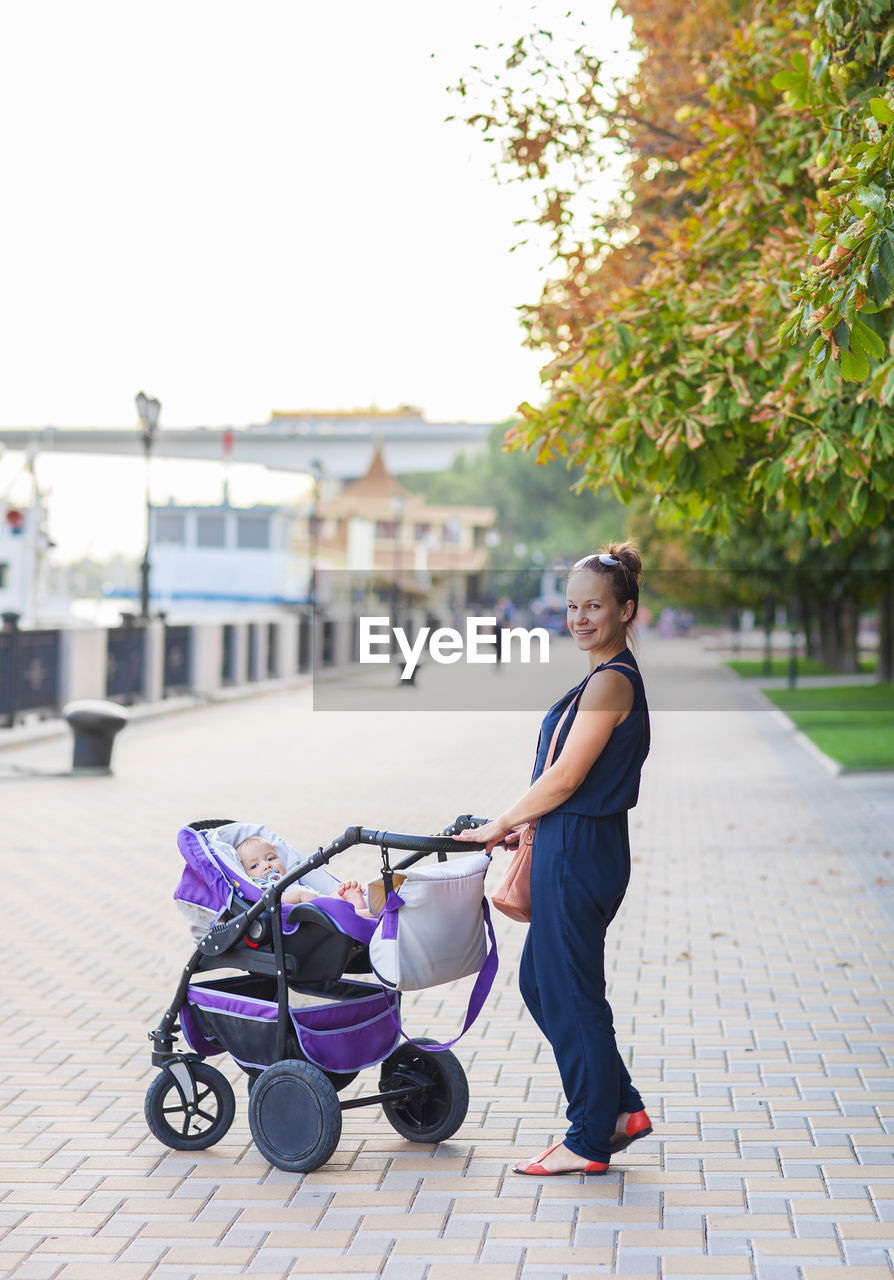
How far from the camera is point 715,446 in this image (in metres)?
8.87

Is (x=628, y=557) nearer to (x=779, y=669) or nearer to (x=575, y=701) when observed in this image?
(x=575, y=701)

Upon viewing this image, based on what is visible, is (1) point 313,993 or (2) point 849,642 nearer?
(1) point 313,993

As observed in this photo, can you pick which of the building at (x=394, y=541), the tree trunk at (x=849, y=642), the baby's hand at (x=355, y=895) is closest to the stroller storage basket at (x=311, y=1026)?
the baby's hand at (x=355, y=895)

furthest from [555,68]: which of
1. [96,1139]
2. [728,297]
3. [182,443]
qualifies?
[182,443]

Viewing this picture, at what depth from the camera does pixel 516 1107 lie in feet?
17.8

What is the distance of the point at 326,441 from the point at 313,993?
295 feet

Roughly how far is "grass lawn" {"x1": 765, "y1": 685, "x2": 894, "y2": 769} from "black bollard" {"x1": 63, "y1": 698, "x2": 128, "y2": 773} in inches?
310

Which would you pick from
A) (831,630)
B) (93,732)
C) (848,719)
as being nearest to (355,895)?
(93,732)

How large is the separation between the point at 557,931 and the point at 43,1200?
5.48 ft

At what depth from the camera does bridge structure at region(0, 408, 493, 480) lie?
92.2m

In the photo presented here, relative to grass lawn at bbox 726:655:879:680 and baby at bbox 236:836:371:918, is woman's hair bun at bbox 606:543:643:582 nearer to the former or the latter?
baby at bbox 236:836:371:918

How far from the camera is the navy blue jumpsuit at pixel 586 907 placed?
4461mm

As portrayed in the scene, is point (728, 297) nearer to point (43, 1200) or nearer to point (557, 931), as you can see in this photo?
point (557, 931)

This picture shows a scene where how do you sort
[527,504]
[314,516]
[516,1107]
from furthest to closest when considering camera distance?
[527,504], [314,516], [516,1107]
